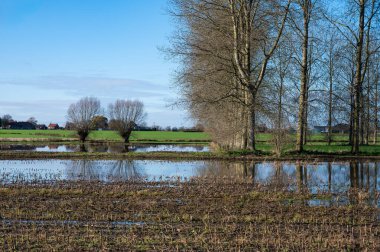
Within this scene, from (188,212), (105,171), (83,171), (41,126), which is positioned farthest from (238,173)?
(41,126)

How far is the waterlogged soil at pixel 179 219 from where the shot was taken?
9172 mm

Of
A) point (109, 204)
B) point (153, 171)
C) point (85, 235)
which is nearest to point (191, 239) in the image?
point (85, 235)

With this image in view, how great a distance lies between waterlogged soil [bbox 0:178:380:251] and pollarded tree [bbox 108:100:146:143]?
1952 inches

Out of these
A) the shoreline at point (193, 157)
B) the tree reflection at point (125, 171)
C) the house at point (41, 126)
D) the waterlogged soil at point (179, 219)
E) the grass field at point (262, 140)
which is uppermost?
the house at point (41, 126)

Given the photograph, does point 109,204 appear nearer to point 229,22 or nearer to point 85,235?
point 85,235

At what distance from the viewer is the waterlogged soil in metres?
9.17

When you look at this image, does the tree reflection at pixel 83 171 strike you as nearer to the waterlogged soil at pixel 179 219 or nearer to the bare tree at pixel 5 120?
the waterlogged soil at pixel 179 219

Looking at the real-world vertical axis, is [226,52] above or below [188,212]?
above

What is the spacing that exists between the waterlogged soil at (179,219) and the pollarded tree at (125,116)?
49.6 m

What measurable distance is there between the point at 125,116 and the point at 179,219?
60.8 m

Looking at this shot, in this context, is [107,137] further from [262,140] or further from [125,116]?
[262,140]

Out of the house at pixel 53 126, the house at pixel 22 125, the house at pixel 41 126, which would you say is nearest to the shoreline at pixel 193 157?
the house at pixel 22 125

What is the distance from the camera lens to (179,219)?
11.7 meters

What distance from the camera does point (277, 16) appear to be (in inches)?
1238
